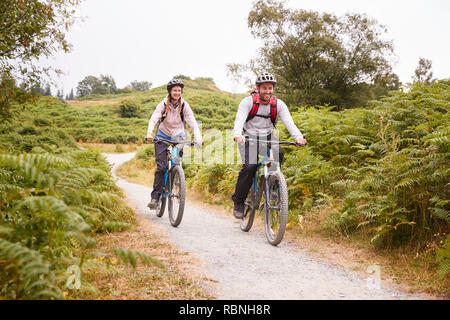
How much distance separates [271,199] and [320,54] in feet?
87.2

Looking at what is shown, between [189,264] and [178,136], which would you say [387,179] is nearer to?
[189,264]

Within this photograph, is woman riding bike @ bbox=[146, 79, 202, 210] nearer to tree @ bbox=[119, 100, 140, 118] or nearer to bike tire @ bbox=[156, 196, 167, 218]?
bike tire @ bbox=[156, 196, 167, 218]

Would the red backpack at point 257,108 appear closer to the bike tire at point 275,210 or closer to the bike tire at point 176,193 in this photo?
the bike tire at point 275,210

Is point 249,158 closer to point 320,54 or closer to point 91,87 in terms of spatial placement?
point 320,54

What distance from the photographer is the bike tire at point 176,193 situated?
601cm

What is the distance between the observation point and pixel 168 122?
676cm

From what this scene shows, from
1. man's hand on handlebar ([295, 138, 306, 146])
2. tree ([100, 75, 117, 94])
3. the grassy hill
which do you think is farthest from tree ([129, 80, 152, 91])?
man's hand on handlebar ([295, 138, 306, 146])

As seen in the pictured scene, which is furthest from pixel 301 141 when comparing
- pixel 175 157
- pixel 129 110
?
pixel 129 110

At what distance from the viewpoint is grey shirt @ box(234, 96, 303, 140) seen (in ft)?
17.4

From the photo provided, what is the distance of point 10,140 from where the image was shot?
12.1m

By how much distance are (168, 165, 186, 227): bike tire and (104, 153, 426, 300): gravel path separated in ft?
1.05

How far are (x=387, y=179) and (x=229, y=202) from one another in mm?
4428

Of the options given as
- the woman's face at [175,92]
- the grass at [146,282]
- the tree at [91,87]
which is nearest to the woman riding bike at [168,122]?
the woman's face at [175,92]

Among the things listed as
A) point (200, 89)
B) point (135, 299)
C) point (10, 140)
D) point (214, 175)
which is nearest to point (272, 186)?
point (135, 299)
